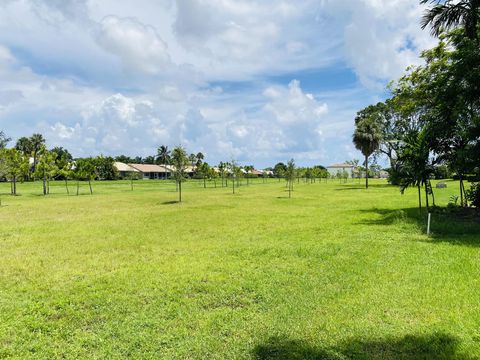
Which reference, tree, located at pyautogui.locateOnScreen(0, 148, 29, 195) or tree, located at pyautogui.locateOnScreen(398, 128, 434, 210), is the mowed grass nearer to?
tree, located at pyautogui.locateOnScreen(398, 128, 434, 210)

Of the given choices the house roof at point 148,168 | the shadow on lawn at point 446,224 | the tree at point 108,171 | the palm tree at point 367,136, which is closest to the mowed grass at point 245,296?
the shadow on lawn at point 446,224

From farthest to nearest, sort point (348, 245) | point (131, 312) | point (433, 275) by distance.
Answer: point (348, 245)
point (433, 275)
point (131, 312)

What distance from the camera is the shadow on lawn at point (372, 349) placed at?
4.76 metres

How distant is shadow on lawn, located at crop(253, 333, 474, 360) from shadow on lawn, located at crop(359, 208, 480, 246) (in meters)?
7.98

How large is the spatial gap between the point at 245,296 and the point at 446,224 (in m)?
12.1

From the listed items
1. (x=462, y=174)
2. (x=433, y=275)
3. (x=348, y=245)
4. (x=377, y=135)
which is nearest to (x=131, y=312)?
(x=433, y=275)

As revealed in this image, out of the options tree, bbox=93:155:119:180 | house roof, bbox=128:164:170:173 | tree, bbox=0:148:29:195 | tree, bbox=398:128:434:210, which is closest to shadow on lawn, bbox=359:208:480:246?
tree, bbox=398:128:434:210

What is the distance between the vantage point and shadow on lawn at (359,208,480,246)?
12438mm

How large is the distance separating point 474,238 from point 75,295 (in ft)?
43.0

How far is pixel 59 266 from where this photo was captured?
9.78 meters

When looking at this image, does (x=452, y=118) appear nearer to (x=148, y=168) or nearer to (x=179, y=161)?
(x=179, y=161)

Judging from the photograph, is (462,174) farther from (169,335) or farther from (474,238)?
(169,335)

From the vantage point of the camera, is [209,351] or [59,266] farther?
[59,266]

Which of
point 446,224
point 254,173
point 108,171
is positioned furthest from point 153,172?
point 446,224
